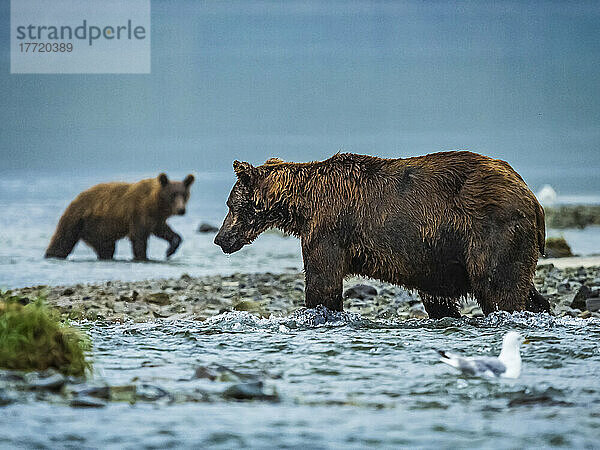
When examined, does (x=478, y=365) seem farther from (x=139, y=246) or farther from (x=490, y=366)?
(x=139, y=246)

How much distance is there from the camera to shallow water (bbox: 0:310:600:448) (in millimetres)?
4422

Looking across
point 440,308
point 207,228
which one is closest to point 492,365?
point 440,308

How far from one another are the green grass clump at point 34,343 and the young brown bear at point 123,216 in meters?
12.2

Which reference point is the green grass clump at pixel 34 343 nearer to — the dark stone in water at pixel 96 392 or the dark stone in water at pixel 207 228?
the dark stone in water at pixel 96 392

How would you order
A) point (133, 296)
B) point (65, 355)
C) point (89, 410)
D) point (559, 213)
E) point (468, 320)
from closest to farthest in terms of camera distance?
point (89, 410)
point (65, 355)
point (468, 320)
point (133, 296)
point (559, 213)

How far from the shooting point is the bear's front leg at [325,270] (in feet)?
24.2

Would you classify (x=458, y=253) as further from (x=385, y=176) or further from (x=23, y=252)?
(x=23, y=252)

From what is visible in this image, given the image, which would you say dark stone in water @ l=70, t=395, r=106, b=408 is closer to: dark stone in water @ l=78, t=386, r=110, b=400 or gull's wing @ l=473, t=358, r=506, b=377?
dark stone in water @ l=78, t=386, r=110, b=400

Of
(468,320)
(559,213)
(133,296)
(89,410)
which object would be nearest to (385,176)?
(468,320)

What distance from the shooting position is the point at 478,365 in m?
5.56

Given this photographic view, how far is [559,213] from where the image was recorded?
1170 inches

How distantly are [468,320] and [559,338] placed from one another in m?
0.91

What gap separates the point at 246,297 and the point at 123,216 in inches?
274

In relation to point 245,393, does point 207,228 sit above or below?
above
